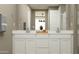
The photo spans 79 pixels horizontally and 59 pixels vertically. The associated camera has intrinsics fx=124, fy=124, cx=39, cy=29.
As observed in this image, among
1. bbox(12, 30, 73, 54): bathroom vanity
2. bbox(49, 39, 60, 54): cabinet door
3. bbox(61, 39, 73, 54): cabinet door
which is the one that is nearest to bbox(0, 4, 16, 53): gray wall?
bbox(12, 30, 73, 54): bathroom vanity

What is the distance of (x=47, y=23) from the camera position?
1540 mm

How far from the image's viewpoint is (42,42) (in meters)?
1.56

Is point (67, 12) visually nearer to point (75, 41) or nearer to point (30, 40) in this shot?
point (75, 41)

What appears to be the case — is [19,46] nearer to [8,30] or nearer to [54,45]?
[8,30]

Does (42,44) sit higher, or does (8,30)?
(8,30)

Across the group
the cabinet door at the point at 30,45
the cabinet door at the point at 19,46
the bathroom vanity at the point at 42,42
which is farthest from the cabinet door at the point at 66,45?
the cabinet door at the point at 19,46

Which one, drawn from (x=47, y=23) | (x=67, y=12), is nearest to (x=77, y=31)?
(x=67, y=12)

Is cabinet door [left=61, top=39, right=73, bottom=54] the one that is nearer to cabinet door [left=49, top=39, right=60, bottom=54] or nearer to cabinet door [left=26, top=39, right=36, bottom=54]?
cabinet door [left=49, top=39, right=60, bottom=54]

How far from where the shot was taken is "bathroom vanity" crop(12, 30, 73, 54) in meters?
1.50

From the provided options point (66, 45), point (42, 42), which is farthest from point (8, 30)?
point (66, 45)

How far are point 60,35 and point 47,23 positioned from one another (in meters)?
0.22

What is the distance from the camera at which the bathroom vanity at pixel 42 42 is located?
4.93 ft
